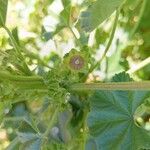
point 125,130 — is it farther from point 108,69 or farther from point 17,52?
point 108,69

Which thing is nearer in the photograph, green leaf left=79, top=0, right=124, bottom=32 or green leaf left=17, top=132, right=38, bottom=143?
green leaf left=79, top=0, right=124, bottom=32

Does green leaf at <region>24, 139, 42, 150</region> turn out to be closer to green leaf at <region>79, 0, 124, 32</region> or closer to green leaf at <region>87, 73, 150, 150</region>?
green leaf at <region>87, 73, 150, 150</region>

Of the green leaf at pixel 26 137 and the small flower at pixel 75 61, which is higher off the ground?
the small flower at pixel 75 61

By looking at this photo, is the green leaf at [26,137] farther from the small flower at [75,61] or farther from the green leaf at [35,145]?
the small flower at [75,61]

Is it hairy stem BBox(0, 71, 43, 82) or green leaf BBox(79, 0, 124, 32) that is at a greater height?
green leaf BBox(79, 0, 124, 32)

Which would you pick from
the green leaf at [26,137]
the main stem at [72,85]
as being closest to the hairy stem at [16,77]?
the main stem at [72,85]

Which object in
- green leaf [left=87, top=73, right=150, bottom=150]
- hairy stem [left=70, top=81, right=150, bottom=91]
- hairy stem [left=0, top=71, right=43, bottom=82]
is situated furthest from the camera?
green leaf [left=87, top=73, right=150, bottom=150]

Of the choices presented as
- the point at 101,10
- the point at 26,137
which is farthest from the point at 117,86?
the point at 26,137

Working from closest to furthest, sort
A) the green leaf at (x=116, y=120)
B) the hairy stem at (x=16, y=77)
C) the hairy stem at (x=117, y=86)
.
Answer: the hairy stem at (x=117, y=86), the hairy stem at (x=16, y=77), the green leaf at (x=116, y=120)

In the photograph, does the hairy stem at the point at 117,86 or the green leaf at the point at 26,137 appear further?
the green leaf at the point at 26,137

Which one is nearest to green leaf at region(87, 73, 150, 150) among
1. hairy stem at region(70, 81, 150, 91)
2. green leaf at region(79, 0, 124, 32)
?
hairy stem at region(70, 81, 150, 91)
